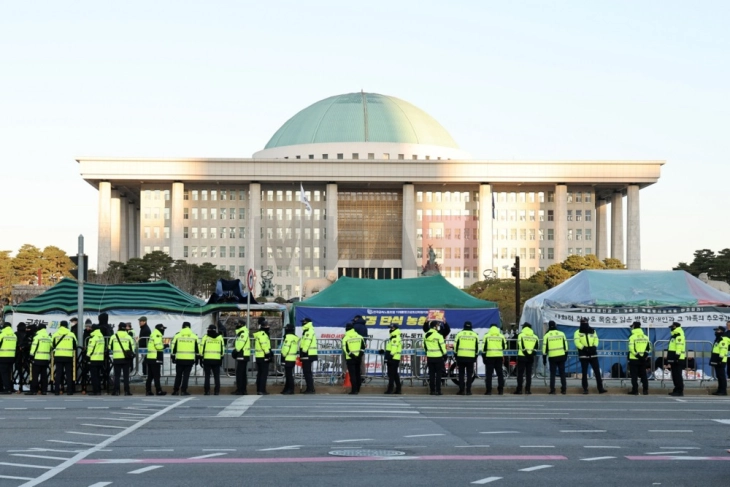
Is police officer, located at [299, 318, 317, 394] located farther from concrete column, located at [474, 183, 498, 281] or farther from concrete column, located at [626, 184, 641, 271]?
concrete column, located at [474, 183, 498, 281]

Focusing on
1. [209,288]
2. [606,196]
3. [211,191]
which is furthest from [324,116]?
[209,288]

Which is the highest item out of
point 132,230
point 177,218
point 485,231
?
point 177,218

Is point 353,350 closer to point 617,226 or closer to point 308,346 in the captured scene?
point 308,346

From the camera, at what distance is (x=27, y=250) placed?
399ft

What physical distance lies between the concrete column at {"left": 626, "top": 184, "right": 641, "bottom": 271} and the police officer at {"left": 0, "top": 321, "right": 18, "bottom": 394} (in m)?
120

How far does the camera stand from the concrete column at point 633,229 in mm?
141000

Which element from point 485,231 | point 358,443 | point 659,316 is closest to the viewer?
point 358,443

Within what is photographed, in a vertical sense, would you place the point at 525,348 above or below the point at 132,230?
below

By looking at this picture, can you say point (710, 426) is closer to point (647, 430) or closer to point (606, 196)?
point (647, 430)

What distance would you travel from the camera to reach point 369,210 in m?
157

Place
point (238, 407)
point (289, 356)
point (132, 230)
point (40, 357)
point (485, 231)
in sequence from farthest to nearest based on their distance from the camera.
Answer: point (132, 230), point (485, 231), point (289, 356), point (40, 357), point (238, 407)

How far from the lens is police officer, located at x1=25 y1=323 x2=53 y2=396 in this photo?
88.0 ft

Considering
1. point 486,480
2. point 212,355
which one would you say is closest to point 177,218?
point 212,355

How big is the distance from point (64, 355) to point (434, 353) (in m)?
9.04
